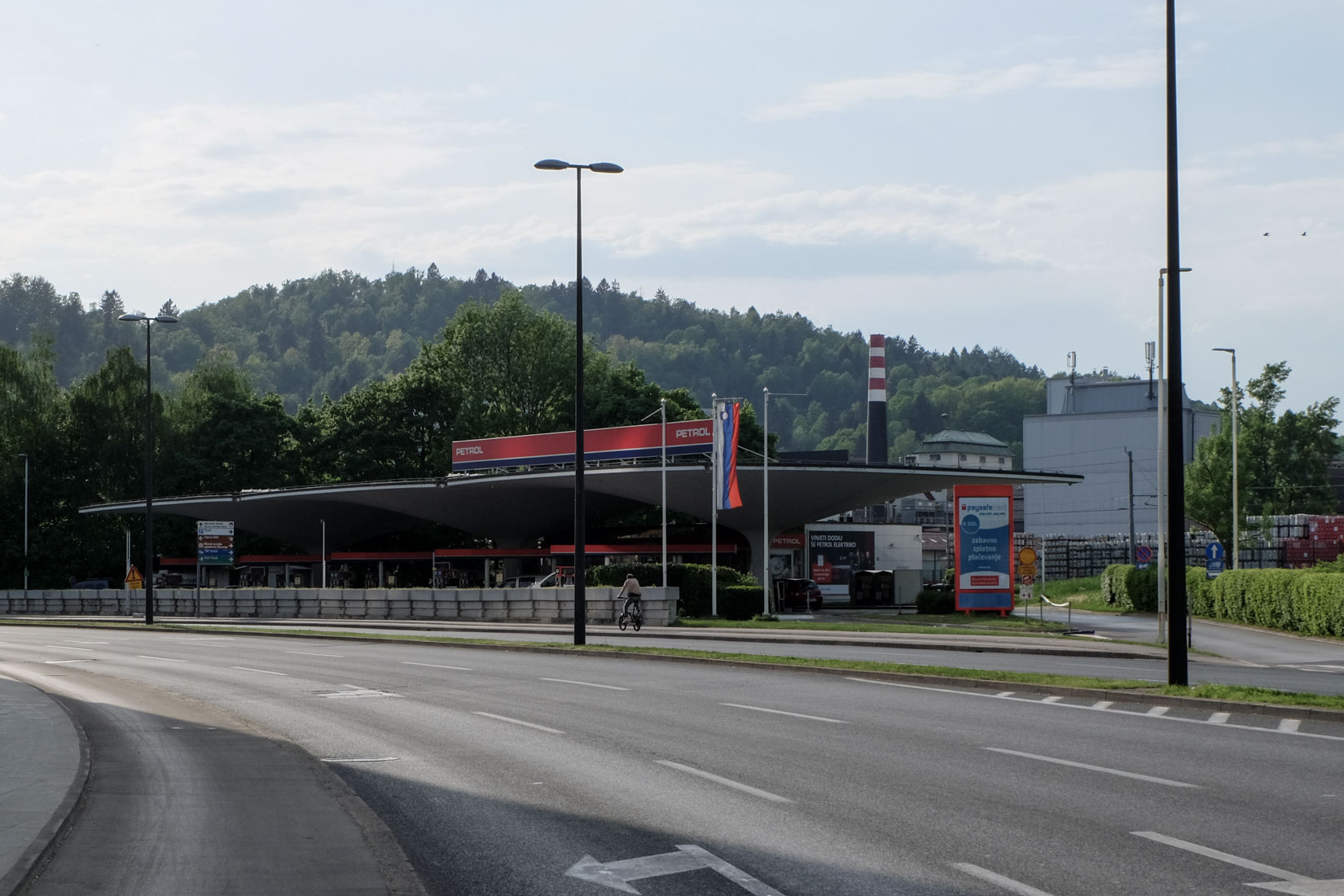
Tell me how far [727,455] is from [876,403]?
175 ft

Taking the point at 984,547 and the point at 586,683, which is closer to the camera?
the point at 586,683

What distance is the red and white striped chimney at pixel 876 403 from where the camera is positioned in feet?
332

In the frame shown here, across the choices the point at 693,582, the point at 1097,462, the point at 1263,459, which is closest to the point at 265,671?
the point at 693,582

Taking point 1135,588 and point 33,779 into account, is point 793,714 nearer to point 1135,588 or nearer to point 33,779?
point 33,779

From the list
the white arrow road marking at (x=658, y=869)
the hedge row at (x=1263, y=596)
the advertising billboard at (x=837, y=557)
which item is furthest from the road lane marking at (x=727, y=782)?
the advertising billboard at (x=837, y=557)

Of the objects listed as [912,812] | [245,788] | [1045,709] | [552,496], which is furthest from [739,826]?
[552,496]

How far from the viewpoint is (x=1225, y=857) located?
8.48 m

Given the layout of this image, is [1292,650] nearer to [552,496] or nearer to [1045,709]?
[1045,709]

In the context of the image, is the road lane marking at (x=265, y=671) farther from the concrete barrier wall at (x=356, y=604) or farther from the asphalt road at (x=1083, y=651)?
the concrete barrier wall at (x=356, y=604)

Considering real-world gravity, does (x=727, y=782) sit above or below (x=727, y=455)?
below

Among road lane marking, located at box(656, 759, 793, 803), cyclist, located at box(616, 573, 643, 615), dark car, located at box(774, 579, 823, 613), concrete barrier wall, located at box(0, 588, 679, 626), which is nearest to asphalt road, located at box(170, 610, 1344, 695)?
cyclist, located at box(616, 573, 643, 615)

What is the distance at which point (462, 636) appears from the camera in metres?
38.4

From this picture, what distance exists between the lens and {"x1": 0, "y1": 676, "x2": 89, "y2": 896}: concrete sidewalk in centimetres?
880

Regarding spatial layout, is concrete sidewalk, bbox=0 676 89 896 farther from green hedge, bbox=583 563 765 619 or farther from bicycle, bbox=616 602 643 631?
green hedge, bbox=583 563 765 619
